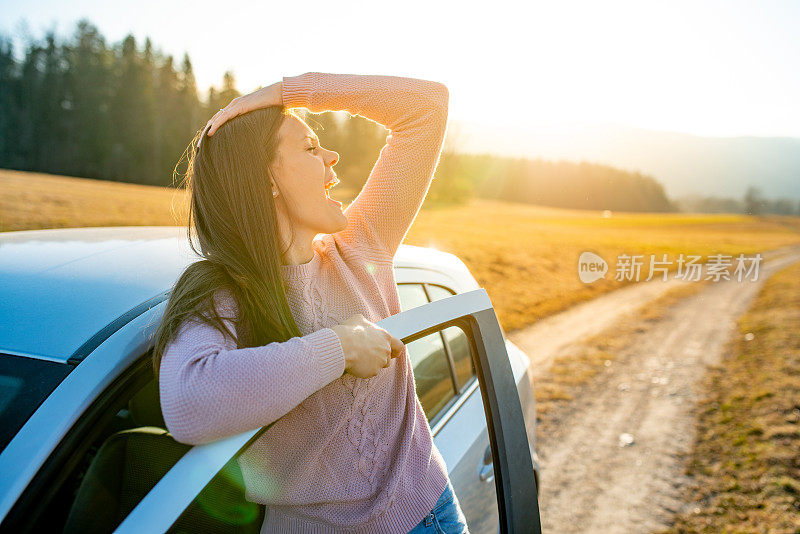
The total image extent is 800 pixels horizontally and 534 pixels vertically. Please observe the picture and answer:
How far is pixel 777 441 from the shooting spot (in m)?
4.54

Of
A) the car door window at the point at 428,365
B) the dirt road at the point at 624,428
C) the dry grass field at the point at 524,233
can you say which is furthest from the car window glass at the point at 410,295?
the dirt road at the point at 624,428

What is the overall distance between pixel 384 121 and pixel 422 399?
3.22 ft

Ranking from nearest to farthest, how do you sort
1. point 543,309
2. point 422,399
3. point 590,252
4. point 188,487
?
point 188,487 → point 422,399 → point 543,309 → point 590,252

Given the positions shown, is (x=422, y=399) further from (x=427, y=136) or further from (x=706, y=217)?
(x=706, y=217)

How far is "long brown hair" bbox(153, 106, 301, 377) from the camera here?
1.19m

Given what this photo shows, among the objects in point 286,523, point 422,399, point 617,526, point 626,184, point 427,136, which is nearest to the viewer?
point 286,523

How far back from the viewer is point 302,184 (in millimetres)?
1443

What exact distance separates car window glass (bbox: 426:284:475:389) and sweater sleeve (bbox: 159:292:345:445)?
120 cm

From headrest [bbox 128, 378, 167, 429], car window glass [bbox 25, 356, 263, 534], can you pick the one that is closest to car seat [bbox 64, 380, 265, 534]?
car window glass [bbox 25, 356, 263, 534]

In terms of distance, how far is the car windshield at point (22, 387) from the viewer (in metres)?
1.09

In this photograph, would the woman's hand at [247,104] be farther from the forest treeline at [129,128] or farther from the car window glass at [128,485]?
the forest treeline at [129,128]

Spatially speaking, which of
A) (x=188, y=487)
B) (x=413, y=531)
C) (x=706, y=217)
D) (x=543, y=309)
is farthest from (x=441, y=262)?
(x=706, y=217)

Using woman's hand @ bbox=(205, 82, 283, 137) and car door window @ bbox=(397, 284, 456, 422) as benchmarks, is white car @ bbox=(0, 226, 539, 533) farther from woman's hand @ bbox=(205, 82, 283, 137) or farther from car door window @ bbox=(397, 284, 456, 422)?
woman's hand @ bbox=(205, 82, 283, 137)

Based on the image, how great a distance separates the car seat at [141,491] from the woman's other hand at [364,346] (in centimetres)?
40
